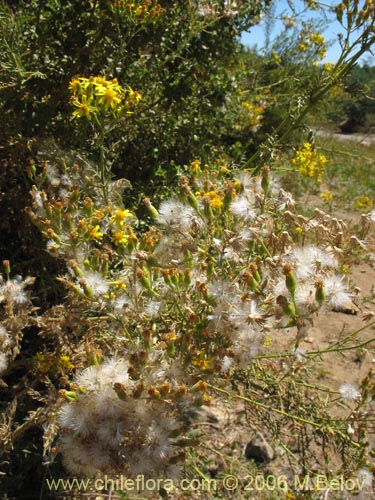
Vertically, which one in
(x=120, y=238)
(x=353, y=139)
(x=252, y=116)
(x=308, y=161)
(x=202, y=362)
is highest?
(x=252, y=116)

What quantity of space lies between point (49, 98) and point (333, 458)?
2.63m

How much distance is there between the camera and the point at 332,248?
133cm

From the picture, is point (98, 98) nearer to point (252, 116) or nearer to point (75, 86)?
point (75, 86)

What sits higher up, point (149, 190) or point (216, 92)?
point (216, 92)

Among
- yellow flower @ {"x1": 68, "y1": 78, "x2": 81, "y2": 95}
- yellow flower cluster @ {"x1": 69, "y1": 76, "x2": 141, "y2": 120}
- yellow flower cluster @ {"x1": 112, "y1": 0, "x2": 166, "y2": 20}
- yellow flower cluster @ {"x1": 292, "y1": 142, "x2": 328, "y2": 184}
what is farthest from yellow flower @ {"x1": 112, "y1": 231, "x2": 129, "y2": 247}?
yellow flower cluster @ {"x1": 292, "y1": 142, "x2": 328, "y2": 184}

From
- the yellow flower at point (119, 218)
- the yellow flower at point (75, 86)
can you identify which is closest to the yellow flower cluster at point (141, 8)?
the yellow flower at point (75, 86)

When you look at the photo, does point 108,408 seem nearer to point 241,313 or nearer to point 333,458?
point 241,313

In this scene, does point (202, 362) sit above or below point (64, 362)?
above

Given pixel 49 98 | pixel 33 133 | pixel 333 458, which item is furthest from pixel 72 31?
pixel 333 458

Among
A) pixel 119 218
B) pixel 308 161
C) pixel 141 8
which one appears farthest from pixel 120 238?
pixel 308 161

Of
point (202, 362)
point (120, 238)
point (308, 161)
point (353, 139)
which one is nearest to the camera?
point (202, 362)

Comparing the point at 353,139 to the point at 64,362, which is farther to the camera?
the point at 353,139

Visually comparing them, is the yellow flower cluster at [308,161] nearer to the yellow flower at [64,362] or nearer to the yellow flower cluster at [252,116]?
the yellow flower cluster at [252,116]

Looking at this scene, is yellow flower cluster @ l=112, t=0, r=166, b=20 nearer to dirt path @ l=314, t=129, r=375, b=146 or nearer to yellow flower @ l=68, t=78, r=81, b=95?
yellow flower @ l=68, t=78, r=81, b=95
